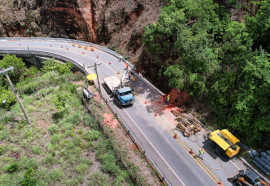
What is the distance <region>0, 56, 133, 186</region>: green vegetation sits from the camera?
1927 cm

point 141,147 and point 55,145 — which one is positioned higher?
point 141,147

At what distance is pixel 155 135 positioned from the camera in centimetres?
2312

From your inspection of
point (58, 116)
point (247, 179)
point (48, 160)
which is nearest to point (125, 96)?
point (58, 116)

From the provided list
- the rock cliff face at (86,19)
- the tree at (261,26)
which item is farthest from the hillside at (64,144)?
the tree at (261,26)

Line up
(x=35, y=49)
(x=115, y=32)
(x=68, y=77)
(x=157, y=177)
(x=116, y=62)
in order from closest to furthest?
(x=157, y=177)
(x=68, y=77)
(x=116, y=62)
(x=35, y=49)
(x=115, y=32)

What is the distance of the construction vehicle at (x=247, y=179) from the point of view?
1673 centimetres

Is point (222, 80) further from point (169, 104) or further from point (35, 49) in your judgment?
point (35, 49)

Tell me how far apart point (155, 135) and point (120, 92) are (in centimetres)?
751

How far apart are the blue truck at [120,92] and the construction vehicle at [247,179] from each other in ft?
Result: 48.4

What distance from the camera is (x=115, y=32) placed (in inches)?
1818

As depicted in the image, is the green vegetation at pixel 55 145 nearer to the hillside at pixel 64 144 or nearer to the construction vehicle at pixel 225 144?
the hillside at pixel 64 144

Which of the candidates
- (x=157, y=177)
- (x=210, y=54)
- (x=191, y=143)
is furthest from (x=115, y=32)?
(x=157, y=177)

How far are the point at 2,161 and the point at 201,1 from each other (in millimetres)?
30449

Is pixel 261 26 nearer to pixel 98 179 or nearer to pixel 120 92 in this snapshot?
pixel 120 92
